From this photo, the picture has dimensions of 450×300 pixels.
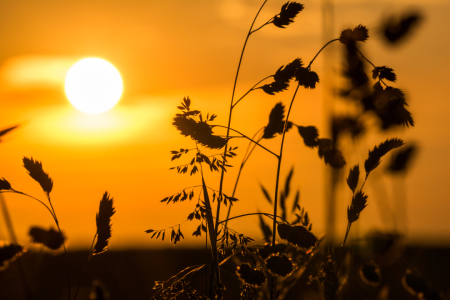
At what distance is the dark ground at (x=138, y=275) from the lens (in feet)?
7.33

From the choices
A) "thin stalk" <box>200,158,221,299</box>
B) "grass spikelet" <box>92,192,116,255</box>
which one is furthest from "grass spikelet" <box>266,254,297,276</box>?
"grass spikelet" <box>92,192,116,255</box>

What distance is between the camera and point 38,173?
1521 mm

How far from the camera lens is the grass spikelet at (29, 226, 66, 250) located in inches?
60.5

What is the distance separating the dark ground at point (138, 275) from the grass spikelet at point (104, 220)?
285 millimetres

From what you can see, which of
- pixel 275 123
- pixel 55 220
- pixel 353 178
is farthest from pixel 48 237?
pixel 353 178

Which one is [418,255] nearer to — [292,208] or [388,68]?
[292,208]

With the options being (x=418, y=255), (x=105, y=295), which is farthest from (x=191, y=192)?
(x=418, y=255)

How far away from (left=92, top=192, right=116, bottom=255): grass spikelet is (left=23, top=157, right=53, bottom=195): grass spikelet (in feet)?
0.62

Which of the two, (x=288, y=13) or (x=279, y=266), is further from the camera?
(x=288, y=13)

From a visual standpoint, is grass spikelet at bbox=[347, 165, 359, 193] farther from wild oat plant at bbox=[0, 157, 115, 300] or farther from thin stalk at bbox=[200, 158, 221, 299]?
wild oat plant at bbox=[0, 157, 115, 300]

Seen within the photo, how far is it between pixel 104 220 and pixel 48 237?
21 cm

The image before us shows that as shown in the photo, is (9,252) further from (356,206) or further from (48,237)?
(356,206)

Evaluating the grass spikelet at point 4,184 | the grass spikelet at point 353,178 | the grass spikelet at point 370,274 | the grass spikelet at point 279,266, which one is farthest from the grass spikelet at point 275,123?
the grass spikelet at point 4,184

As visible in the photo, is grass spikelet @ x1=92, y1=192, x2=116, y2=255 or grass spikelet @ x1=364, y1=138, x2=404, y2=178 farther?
grass spikelet @ x1=364, y1=138, x2=404, y2=178
